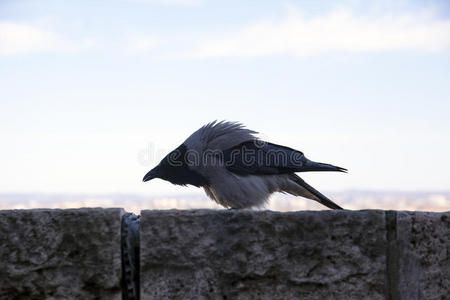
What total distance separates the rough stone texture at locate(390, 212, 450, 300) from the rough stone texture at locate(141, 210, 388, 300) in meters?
A: 0.13

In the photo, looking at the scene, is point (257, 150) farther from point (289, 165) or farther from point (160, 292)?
point (160, 292)

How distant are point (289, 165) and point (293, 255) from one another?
2.41 meters

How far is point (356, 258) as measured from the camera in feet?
10.2

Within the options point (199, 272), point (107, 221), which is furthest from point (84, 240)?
point (199, 272)

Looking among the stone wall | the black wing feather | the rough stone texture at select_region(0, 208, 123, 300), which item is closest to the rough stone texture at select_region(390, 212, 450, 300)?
the stone wall

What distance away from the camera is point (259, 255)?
Answer: 302cm

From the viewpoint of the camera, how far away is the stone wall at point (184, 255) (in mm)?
2982

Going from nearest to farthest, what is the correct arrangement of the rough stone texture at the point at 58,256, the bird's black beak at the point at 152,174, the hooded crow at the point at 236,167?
the rough stone texture at the point at 58,256
the hooded crow at the point at 236,167
the bird's black beak at the point at 152,174

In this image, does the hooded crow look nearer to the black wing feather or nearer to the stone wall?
the black wing feather

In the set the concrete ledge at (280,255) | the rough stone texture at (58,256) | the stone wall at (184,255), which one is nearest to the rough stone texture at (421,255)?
the concrete ledge at (280,255)

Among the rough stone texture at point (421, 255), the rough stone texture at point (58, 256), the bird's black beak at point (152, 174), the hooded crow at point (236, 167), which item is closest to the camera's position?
Answer: the rough stone texture at point (58, 256)

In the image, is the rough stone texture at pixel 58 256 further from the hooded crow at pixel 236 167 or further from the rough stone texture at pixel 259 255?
the hooded crow at pixel 236 167

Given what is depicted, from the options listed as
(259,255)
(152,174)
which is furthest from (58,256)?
(152,174)

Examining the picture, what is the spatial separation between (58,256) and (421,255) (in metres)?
1.99
